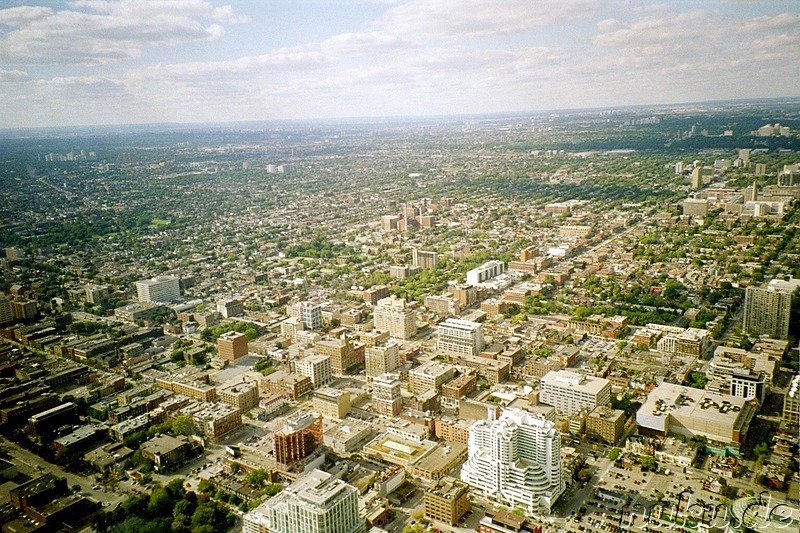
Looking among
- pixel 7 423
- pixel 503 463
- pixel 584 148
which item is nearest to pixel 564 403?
pixel 503 463

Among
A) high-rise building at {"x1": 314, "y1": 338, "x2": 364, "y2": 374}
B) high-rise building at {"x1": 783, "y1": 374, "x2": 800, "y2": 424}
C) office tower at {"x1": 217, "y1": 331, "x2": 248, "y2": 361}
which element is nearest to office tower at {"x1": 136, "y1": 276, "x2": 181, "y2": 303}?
office tower at {"x1": 217, "y1": 331, "x2": 248, "y2": 361}

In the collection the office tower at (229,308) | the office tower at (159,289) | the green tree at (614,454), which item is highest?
the office tower at (159,289)

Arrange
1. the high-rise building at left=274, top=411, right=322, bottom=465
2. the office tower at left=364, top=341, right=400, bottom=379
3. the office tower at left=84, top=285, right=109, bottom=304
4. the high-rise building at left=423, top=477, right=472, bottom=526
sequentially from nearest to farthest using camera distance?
1. the high-rise building at left=423, top=477, right=472, bottom=526
2. the high-rise building at left=274, top=411, right=322, bottom=465
3. the office tower at left=364, top=341, right=400, bottom=379
4. the office tower at left=84, top=285, right=109, bottom=304

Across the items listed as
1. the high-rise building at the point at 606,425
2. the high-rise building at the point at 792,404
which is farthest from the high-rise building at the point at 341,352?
the high-rise building at the point at 792,404

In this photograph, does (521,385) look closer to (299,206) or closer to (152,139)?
(152,139)

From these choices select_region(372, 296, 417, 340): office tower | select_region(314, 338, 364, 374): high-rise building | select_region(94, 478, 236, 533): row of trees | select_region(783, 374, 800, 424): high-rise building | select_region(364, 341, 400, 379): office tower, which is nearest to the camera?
select_region(94, 478, 236, 533): row of trees

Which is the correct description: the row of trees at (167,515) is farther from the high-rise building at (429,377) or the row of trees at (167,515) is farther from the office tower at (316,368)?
the high-rise building at (429,377)

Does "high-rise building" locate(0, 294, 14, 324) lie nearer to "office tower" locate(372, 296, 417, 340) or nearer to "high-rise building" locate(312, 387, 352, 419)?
"high-rise building" locate(312, 387, 352, 419)
